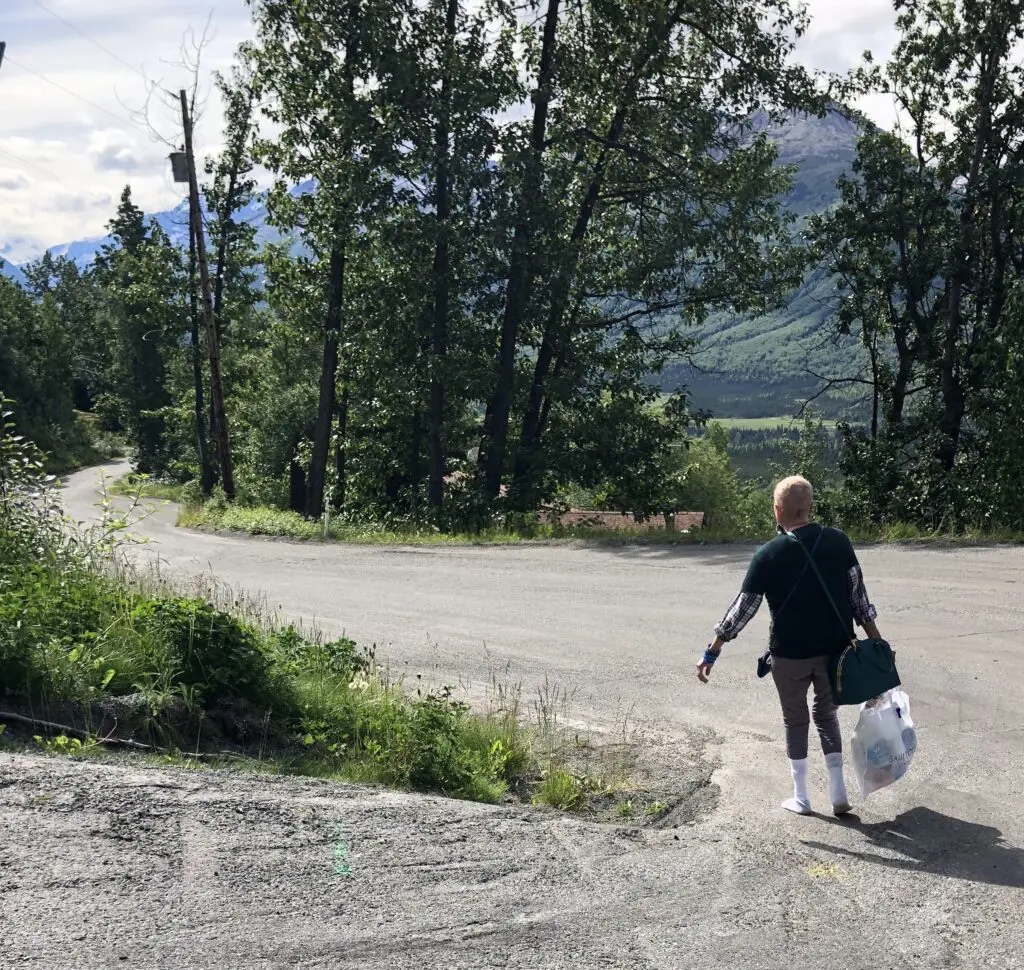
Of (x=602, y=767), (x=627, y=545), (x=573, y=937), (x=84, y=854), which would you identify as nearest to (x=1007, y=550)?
(x=627, y=545)

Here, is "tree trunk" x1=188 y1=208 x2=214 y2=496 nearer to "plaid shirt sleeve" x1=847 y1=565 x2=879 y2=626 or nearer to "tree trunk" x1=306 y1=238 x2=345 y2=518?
"tree trunk" x1=306 y1=238 x2=345 y2=518

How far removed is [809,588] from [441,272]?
68.3 feet

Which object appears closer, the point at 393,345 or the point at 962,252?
the point at 962,252

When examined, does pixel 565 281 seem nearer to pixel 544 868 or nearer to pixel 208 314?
pixel 208 314

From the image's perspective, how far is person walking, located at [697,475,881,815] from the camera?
6.11 m

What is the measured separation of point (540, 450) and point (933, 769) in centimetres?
2011

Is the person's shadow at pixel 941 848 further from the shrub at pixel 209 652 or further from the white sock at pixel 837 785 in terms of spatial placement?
the shrub at pixel 209 652

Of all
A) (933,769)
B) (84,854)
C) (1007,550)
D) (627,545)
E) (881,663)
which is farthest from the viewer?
(627,545)

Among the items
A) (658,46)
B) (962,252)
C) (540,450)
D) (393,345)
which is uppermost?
(658,46)

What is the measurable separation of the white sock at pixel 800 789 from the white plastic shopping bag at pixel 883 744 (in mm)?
313

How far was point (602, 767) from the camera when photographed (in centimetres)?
720

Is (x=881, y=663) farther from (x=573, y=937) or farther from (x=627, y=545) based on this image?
(x=627, y=545)

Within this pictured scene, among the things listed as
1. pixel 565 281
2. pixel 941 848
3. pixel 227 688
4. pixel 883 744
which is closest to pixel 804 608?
pixel 883 744

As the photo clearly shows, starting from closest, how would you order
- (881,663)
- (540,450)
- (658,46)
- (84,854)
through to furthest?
1. (84,854)
2. (881,663)
3. (658,46)
4. (540,450)
